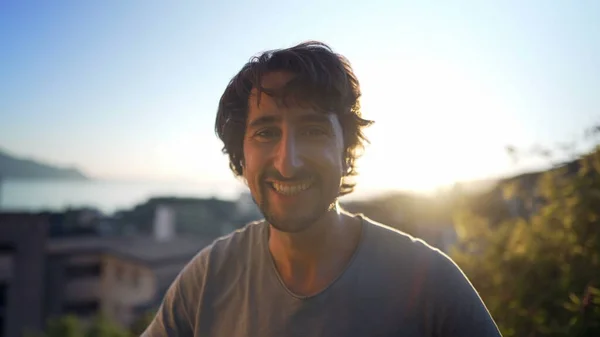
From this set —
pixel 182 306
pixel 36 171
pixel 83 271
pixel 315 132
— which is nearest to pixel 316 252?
pixel 315 132

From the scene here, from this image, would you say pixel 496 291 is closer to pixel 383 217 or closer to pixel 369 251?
pixel 369 251

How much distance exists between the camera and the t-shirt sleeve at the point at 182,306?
1.55 metres

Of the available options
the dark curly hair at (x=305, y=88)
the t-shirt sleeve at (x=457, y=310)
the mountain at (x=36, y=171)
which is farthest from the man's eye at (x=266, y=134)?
the mountain at (x=36, y=171)

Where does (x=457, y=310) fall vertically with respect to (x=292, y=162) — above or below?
below

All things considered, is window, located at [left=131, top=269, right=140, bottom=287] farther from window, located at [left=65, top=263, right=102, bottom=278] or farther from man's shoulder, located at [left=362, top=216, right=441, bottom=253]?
man's shoulder, located at [left=362, top=216, right=441, bottom=253]

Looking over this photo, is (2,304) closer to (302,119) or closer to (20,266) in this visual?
(20,266)

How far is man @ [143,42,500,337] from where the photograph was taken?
1.28m

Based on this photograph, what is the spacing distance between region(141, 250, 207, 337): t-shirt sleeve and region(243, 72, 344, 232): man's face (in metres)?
0.35

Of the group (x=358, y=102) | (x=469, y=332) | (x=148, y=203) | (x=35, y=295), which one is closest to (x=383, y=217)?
A: (x=358, y=102)

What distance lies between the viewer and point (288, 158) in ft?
4.45

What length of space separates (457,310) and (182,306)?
861 millimetres

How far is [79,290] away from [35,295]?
2289 mm

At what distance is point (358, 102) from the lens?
164 cm

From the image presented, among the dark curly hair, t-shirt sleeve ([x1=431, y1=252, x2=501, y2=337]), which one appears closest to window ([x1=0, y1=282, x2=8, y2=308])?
the dark curly hair
